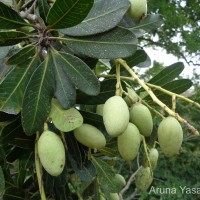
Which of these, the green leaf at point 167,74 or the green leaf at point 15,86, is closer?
the green leaf at point 15,86

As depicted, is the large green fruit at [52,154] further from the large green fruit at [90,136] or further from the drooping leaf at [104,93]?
the drooping leaf at [104,93]

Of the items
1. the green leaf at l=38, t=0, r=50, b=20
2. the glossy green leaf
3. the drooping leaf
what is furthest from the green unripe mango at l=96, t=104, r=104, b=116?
the green leaf at l=38, t=0, r=50, b=20

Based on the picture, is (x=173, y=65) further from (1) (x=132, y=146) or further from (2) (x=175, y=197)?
(2) (x=175, y=197)

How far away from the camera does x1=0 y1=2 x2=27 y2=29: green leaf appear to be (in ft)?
2.45

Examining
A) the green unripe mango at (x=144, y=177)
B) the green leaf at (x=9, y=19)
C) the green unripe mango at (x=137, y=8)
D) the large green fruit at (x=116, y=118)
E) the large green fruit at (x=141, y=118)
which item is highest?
the green unripe mango at (x=137, y=8)

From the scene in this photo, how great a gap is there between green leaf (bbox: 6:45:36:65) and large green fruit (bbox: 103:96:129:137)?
7.3 inches

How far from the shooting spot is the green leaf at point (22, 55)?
77 centimetres

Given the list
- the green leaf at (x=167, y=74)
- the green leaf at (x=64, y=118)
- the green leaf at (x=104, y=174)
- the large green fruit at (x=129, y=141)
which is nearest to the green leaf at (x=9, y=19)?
the green leaf at (x=64, y=118)

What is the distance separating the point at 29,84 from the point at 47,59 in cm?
6

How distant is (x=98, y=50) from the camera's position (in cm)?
79

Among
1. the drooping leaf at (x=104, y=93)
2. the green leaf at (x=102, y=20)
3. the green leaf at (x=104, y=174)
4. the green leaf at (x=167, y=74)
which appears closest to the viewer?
the green leaf at (x=102, y=20)

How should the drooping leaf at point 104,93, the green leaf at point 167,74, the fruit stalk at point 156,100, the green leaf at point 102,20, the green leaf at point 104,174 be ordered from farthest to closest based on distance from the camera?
the green leaf at point 104,174
the green leaf at point 167,74
the drooping leaf at point 104,93
the green leaf at point 102,20
the fruit stalk at point 156,100

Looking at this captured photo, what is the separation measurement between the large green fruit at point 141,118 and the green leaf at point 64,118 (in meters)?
0.10

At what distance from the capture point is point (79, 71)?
801 mm
